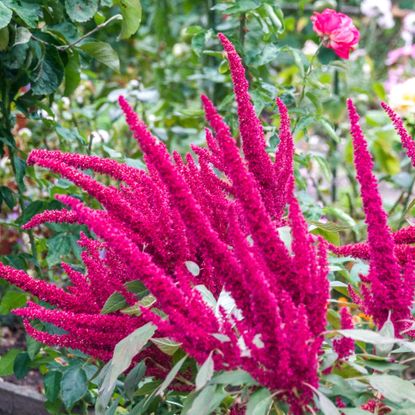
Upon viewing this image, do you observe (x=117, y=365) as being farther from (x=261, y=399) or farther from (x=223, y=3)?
(x=223, y=3)

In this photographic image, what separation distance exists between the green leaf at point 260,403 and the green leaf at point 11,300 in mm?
946

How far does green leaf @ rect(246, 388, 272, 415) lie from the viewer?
76cm

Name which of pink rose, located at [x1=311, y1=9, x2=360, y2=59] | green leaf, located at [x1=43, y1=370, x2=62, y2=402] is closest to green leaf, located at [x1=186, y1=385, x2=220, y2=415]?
green leaf, located at [x1=43, y1=370, x2=62, y2=402]

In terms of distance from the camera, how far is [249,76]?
2.06 m

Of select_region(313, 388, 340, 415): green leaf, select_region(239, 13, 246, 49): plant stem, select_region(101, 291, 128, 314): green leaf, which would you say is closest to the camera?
select_region(313, 388, 340, 415): green leaf

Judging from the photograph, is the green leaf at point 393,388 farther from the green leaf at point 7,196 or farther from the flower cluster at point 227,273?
the green leaf at point 7,196

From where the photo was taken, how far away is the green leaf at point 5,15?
1365 millimetres

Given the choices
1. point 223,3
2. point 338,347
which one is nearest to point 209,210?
point 338,347

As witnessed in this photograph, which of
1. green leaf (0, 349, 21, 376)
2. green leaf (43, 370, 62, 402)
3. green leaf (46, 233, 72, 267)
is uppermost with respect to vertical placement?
green leaf (46, 233, 72, 267)

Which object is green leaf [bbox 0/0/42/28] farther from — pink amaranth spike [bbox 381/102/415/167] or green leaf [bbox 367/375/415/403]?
green leaf [bbox 367/375/415/403]

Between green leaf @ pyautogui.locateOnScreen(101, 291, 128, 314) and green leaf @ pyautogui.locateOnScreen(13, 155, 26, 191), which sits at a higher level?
green leaf @ pyautogui.locateOnScreen(101, 291, 128, 314)

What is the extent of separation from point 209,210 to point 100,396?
30 cm

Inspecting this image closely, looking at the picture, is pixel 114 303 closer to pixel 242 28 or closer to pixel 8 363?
pixel 8 363

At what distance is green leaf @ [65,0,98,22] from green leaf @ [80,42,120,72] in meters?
0.09
